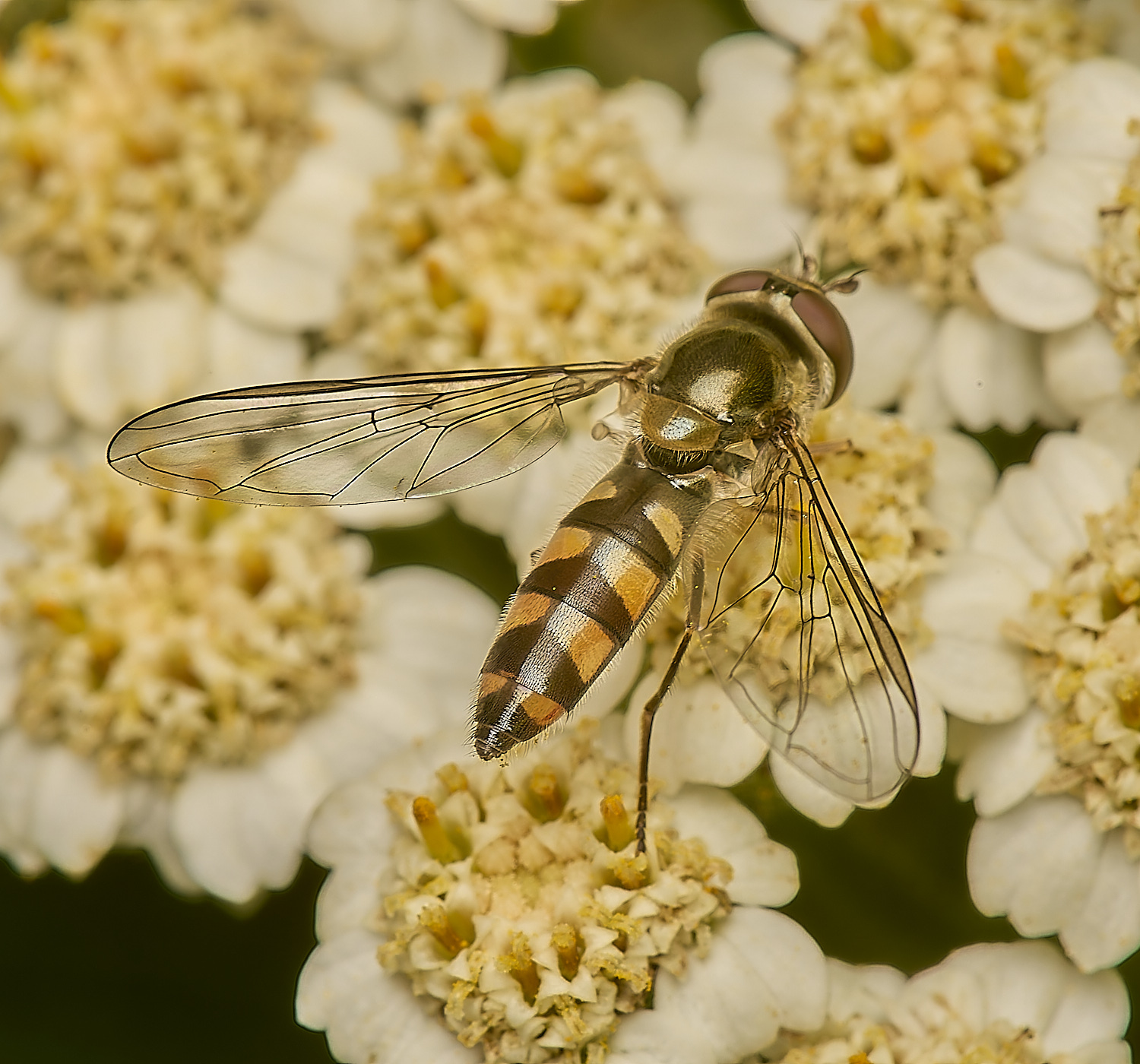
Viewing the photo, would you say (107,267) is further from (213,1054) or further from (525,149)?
(213,1054)

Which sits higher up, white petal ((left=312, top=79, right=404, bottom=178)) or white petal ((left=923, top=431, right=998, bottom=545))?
white petal ((left=923, top=431, right=998, bottom=545))

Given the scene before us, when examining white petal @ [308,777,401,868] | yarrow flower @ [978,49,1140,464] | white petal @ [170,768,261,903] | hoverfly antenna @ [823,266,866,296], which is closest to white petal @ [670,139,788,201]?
hoverfly antenna @ [823,266,866,296]

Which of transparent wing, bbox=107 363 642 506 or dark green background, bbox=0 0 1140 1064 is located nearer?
transparent wing, bbox=107 363 642 506

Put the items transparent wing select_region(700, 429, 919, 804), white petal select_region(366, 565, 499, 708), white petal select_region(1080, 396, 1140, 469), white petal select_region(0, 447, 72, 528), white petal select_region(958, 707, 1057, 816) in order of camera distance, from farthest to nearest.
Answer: white petal select_region(0, 447, 72, 528) < white petal select_region(366, 565, 499, 708) < white petal select_region(1080, 396, 1140, 469) < white petal select_region(958, 707, 1057, 816) < transparent wing select_region(700, 429, 919, 804)

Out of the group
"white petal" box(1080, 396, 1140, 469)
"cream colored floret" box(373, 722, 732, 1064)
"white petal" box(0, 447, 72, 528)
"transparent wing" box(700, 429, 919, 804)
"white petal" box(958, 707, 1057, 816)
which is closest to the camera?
"transparent wing" box(700, 429, 919, 804)

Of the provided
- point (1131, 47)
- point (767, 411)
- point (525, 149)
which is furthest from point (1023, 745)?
point (525, 149)

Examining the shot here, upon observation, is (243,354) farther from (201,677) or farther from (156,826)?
(156,826)

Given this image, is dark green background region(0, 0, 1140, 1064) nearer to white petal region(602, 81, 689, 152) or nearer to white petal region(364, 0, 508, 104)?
white petal region(602, 81, 689, 152)
